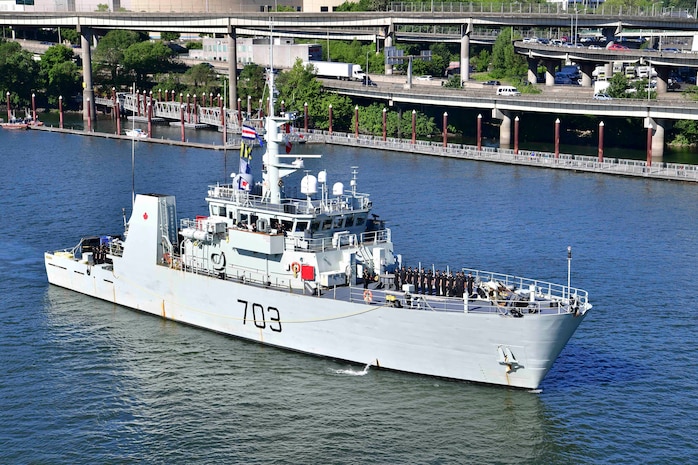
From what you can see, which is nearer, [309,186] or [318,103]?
[309,186]

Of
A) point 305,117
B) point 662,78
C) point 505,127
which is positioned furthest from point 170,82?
point 662,78

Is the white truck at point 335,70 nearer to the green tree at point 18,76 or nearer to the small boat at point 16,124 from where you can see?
the small boat at point 16,124

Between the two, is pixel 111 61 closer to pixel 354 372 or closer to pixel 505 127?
Answer: pixel 505 127

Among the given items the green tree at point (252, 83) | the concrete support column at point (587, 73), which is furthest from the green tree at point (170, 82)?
the concrete support column at point (587, 73)

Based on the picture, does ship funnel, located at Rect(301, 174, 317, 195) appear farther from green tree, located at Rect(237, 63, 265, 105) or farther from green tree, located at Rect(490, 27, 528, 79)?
green tree, located at Rect(490, 27, 528, 79)

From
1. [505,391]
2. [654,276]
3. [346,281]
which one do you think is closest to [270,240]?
[346,281]

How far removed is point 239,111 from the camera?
443ft

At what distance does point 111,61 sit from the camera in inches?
6324

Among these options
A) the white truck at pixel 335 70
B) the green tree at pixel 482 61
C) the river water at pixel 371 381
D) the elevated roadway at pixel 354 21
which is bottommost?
the river water at pixel 371 381

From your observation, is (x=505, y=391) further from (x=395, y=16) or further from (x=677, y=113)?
(x=395, y=16)

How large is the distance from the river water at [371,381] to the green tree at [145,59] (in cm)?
8256

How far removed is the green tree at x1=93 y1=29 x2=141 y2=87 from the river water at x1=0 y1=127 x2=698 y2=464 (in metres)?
83.2

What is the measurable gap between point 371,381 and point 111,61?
405ft

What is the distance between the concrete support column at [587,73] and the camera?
148375mm
